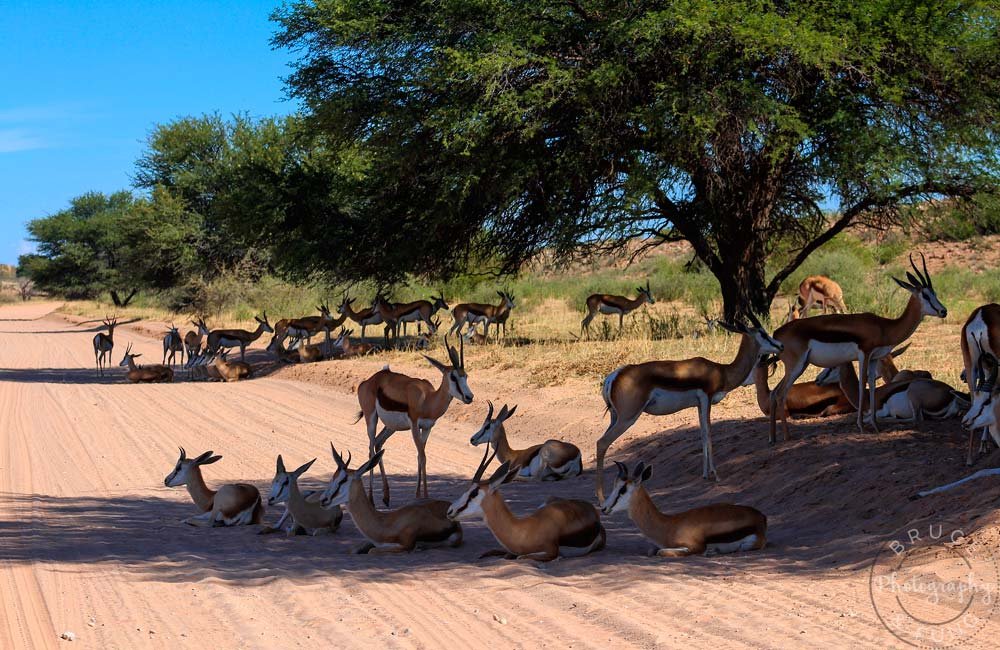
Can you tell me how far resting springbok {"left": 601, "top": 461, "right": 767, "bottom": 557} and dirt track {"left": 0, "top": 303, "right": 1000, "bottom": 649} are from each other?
6.2 inches

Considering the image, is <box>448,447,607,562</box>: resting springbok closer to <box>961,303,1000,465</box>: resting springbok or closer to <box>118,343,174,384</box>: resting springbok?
<box>961,303,1000,465</box>: resting springbok

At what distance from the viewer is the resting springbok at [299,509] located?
8.09m

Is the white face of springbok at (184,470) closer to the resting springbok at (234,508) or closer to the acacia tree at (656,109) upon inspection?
the resting springbok at (234,508)

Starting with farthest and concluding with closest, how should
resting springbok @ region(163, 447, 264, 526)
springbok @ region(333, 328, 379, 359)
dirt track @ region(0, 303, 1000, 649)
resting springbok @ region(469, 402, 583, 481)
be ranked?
springbok @ region(333, 328, 379, 359) → resting springbok @ region(469, 402, 583, 481) → resting springbok @ region(163, 447, 264, 526) → dirt track @ region(0, 303, 1000, 649)

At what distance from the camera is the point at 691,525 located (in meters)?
7.04

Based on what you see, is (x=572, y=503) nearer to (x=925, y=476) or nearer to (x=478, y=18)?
(x=925, y=476)

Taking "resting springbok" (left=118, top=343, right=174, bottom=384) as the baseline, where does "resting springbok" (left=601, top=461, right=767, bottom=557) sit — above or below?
below

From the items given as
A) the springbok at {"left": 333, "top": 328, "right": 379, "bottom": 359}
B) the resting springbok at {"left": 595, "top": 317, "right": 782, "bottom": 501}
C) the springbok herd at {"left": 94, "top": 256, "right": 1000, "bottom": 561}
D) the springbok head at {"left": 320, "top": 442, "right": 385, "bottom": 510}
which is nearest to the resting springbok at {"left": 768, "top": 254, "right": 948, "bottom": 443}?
the springbok herd at {"left": 94, "top": 256, "right": 1000, "bottom": 561}

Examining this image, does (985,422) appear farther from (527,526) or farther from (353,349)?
(353,349)

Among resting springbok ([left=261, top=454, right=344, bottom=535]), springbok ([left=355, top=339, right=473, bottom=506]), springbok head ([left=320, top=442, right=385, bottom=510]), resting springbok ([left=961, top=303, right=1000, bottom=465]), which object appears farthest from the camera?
springbok ([left=355, top=339, right=473, bottom=506])

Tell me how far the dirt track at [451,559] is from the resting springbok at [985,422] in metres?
0.10

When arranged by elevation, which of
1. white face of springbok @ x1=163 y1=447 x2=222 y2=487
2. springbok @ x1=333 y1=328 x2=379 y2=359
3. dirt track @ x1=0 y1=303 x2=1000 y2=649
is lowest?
dirt track @ x1=0 y1=303 x2=1000 y2=649

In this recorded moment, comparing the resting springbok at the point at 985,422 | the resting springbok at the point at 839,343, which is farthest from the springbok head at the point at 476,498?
the resting springbok at the point at 839,343

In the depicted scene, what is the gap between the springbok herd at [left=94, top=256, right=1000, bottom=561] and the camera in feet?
23.1
